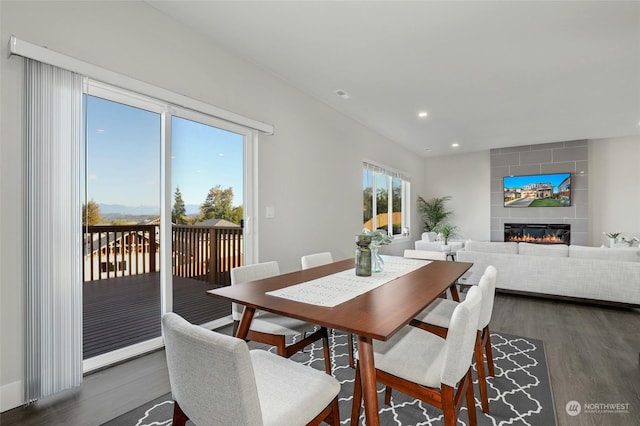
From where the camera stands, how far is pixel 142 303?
349cm

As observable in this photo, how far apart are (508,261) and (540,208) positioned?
12.5 ft

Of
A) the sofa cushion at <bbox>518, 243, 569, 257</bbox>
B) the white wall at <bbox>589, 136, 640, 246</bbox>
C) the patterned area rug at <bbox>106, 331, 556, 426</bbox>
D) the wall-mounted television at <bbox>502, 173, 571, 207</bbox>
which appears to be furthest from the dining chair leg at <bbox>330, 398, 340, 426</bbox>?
the white wall at <bbox>589, 136, 640, 246</bbox>

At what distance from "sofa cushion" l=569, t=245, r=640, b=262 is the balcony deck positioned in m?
4.23

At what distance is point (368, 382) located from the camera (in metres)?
1.22

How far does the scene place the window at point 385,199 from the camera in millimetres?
5742

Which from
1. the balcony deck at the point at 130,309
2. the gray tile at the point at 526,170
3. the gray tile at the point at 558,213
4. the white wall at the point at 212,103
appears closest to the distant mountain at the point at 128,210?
the white wall at the point at 212,103

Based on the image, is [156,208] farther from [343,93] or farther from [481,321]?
[343,93]

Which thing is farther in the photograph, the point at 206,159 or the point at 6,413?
the point at 206,159

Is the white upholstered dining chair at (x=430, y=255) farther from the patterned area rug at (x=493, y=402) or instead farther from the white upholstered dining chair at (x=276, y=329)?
the white upholstered dining chair at (x=276, y=329)

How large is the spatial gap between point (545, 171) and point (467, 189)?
5.44 feet

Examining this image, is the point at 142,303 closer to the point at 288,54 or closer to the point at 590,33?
the point at 288,54

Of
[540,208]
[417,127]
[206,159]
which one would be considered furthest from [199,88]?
[540,208]

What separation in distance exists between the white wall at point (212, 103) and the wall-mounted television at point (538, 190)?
3.80 metres

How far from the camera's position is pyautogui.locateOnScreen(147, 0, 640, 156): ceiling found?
241cm
